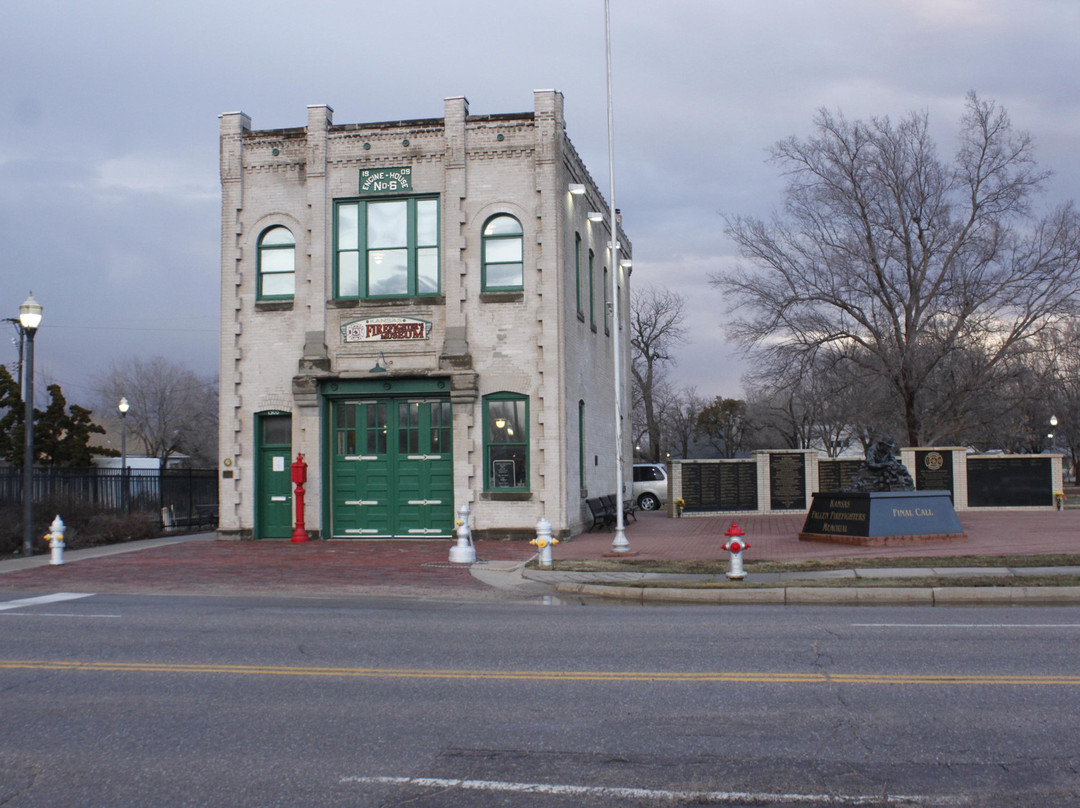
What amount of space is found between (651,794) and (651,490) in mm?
29254

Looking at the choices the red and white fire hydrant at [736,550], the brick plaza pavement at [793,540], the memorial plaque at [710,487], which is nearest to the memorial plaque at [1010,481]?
the brick plaza pavement at [793,540]

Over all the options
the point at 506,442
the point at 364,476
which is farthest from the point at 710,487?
the point at 364,476

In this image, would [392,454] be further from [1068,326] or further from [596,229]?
[1068,326]

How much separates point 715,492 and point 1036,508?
9063mm

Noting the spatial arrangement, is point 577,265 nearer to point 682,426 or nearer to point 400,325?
point 400,325

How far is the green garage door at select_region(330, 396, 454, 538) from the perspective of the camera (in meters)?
21.3

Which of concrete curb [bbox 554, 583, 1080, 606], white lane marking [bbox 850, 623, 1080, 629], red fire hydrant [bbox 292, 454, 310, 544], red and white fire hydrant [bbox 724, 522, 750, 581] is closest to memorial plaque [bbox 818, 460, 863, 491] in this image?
red fire hydrant [bbox 292, 454, 310, 544]

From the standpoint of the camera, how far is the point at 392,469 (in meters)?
→ 21.4

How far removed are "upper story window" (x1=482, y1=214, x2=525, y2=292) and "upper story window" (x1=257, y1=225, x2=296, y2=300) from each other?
439 centimetres

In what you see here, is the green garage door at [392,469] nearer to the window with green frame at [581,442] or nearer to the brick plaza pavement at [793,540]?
the brick plaza pavement at [793,540]

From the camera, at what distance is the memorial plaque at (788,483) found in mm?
28359

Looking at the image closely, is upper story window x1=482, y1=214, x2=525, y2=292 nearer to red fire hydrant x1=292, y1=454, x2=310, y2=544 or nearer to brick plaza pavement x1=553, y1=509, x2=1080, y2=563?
red fire hydrant x1=292, y1=454, x2=310, y2=544

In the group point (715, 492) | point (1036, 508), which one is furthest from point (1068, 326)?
point (715, 492)

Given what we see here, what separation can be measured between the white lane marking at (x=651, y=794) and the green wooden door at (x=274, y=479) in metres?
17.4
